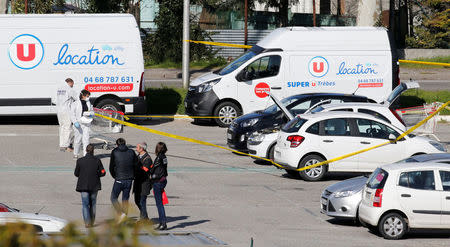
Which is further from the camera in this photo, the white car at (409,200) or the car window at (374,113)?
the car window at (374,113)

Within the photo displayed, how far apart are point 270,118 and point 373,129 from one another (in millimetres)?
3012

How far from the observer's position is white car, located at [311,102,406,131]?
17.6 m

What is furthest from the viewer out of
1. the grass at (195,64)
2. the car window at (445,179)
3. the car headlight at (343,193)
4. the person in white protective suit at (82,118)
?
the grass at (195,64)

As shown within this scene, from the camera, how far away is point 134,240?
353 cm

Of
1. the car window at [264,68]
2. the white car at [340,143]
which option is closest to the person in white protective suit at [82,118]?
the white car at [340,143]

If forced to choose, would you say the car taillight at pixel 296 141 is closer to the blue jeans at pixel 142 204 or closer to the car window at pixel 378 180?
the car window at pixel 378 180

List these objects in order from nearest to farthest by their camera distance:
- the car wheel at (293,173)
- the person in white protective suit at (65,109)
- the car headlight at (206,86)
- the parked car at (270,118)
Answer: the car wheel at (293,173), the person in white protective suit at (65,109), the parked car at (270,118), the car headlight at (206,86)

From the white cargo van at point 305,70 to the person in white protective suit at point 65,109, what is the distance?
5046 millimetres

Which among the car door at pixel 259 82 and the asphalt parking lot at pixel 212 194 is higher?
the car door at pixel 259 82

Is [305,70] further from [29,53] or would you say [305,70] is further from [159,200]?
[159,200]

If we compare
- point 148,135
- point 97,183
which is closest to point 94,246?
point 97,183

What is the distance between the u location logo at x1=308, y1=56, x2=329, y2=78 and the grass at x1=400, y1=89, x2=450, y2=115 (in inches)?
161

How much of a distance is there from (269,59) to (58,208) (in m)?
10.4

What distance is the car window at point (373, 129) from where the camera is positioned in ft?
54.5
